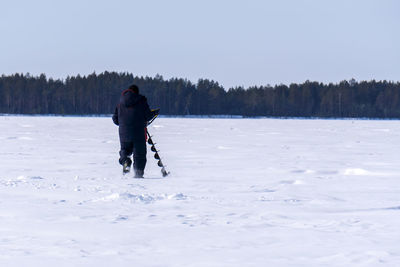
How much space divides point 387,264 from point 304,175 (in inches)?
216

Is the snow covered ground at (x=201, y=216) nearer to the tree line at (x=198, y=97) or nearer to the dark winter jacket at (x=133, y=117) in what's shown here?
the dark winter jacket at (x=133, y=117)

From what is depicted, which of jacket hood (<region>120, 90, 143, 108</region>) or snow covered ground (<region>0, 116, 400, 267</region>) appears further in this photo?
jacket hood (<region>120, 90, 143, 108</region>)

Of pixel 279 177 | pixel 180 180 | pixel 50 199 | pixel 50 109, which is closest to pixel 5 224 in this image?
pixel 50 199

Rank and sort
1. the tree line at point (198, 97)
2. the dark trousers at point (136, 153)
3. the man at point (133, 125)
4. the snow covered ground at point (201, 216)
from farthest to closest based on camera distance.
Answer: the tree line at point (198, 97) → the man at point (133, 125) → the dark trousers at point (136, 153) → the snow covered ground at point (201, 216)

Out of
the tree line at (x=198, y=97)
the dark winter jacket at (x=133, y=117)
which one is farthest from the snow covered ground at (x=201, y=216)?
the tree line at (x=198, y=97)

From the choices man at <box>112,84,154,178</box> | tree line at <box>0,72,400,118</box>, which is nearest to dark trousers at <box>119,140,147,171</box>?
man at <box>112,84,154,178</box>

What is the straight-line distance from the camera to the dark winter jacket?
30.2 feet

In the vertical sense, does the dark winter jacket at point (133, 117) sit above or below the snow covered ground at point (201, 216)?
above

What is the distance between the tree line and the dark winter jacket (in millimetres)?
129021

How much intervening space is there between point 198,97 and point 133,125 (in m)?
135

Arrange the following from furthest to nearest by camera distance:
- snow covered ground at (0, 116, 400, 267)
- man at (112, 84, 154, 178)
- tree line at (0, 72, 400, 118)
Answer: tree line at (0, 72, 400, 118), man at (112, 84, 154, 178), snow covered ground at (0, 116, 400, 267)

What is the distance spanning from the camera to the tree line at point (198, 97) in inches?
5482

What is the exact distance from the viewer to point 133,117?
9258mm

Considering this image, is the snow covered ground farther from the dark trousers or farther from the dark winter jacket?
the dark winter jacket
